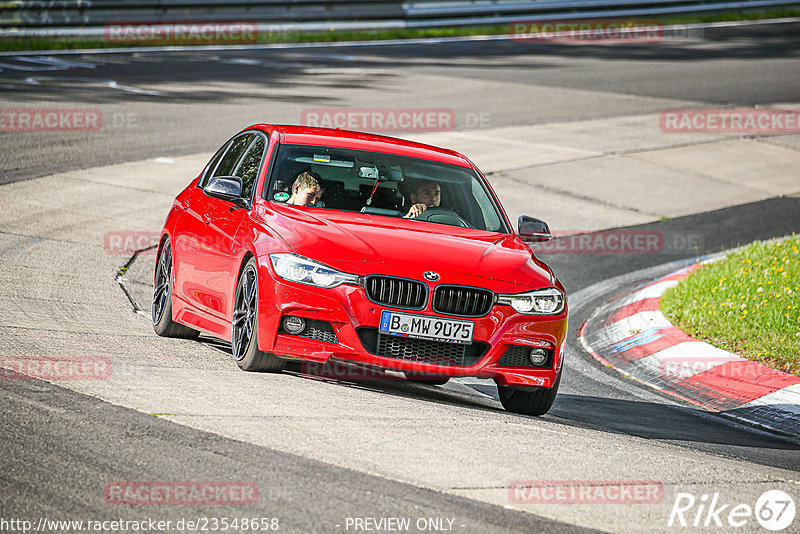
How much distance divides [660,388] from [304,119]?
1081 cm

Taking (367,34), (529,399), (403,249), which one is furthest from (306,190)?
(367,34)

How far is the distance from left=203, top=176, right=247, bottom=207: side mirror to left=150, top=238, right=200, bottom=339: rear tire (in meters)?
1.05

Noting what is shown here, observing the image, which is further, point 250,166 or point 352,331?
point 250,166

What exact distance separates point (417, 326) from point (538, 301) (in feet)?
2.81

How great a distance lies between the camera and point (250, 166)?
8.28 m

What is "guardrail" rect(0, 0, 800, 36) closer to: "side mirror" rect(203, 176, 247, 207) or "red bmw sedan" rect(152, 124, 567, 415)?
"red bmw sedan" rect(152, 124, 567, 415)

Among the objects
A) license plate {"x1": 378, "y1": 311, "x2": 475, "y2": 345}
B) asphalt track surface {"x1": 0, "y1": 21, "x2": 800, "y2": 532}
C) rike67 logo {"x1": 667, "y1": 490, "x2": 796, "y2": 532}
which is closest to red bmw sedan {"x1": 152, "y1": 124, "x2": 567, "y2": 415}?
license plate {"x1": 378, "y1": 311, "x2": 475, "y2": 345}

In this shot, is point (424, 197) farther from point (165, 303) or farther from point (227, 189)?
point (165, 303)

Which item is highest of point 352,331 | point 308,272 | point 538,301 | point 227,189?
point 227,189

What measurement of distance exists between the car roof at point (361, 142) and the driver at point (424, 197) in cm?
29

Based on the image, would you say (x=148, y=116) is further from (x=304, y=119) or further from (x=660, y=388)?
(x=660, y=388)

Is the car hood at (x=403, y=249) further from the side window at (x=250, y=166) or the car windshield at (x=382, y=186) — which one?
the side window at (x=250, y=166)

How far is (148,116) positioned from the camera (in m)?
18.7

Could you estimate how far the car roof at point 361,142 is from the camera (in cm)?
820
